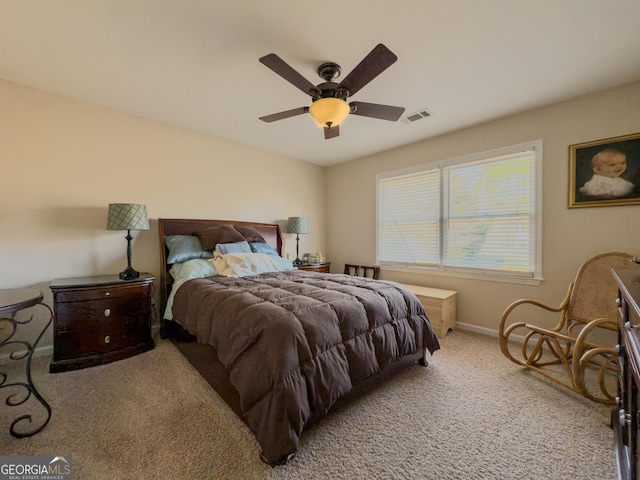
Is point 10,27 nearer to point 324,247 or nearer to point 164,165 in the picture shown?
point 164,165

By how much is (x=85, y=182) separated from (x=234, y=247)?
1634mm

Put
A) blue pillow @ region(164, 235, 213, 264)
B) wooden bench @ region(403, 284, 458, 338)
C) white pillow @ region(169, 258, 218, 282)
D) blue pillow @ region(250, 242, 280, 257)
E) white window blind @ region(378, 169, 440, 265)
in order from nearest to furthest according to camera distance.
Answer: white pillow @ region(169, 258, 218, 282) < blue pillow @ region(164, 235, 213, 264) < wooden bench @ region(403, 284, 458, 338) < blue pillow @ region(250, 242, 280, 257) < white window blind @ region(378, 169, 440, 265)

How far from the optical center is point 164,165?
322cm

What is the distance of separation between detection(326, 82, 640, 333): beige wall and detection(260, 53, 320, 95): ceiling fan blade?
185cm

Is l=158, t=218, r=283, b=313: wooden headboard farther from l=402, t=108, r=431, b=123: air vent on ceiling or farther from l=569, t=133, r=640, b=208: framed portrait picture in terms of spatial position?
l=569, t=133, r=640, b=208: framed portrait picture

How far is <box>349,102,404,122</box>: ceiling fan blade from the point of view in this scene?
2008mm

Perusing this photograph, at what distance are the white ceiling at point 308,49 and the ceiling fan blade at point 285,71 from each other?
311 millimetres

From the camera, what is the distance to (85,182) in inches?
107

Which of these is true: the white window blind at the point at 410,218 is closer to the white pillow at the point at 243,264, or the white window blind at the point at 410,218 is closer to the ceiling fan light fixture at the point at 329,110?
the white pillow at the point at 243,264

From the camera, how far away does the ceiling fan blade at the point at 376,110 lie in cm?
201

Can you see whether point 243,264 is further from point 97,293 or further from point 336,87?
point 336,87

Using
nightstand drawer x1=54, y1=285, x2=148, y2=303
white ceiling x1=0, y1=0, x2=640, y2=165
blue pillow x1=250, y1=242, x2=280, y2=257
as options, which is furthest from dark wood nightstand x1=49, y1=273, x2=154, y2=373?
white ceiling x1=0, y1=0, x2=640, y2=165

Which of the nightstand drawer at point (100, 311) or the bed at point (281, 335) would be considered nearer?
the bed at point (281, 335)

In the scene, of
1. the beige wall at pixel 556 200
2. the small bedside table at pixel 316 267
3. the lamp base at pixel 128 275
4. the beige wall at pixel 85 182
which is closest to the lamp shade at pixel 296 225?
the small bedside table at pixel 316 267
